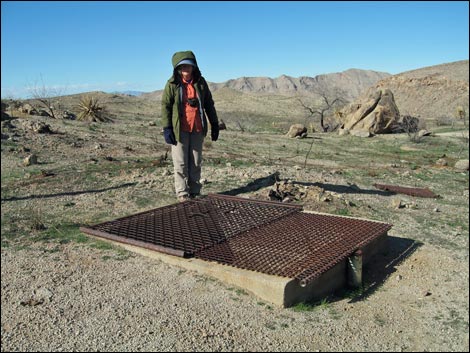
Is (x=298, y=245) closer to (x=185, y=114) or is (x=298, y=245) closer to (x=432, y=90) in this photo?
(x=185, y=114)

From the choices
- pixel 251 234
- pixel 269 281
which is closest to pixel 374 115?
pixel 251 234

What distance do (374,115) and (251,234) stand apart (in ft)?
52.4

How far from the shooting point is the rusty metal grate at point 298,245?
383 centimetres

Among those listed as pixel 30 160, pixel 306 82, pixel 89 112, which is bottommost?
pixel 30 160

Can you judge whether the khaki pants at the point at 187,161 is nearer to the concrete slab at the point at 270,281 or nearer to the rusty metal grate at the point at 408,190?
the concrete slab at the point at 270,281

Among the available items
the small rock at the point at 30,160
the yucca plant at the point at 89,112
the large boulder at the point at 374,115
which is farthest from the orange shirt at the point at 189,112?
the large boulder at the point at 374,115

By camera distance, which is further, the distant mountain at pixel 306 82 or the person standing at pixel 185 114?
the distant mountain at pixel 306 82

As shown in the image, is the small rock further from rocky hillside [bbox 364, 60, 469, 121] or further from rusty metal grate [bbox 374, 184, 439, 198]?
rocky hillside [bbox 364, 60, 469, 121]

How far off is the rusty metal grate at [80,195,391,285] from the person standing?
465mm

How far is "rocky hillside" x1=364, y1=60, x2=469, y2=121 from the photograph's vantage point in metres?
34.0

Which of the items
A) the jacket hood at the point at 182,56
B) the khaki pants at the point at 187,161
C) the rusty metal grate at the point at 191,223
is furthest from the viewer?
the khaki pants at the point at 187,161

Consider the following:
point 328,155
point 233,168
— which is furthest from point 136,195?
point 328,155

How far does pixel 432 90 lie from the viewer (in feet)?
121

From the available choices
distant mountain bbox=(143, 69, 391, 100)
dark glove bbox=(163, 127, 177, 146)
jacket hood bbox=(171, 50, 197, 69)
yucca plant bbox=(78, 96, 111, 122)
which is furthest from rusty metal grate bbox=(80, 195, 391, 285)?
distant mountain bbox=(143, 69, 391, 100)
